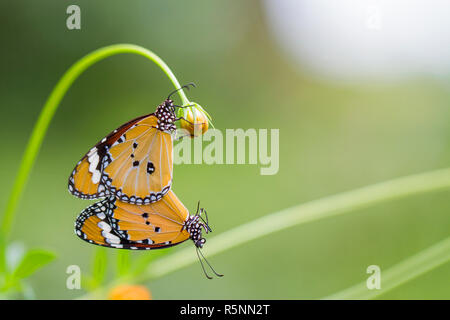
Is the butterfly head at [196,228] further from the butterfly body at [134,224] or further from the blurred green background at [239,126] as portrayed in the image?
the blurred green background at [239,126]

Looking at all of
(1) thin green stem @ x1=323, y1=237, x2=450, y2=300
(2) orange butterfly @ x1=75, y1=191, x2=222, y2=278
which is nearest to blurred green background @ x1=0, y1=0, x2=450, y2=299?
(1) thin green stem @ x1=323, y1=237, x2=450, y2=300

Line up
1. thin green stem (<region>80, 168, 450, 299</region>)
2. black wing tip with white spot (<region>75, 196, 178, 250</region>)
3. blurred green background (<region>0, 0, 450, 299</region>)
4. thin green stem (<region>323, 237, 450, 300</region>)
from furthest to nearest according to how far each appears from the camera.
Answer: blurred green background (<region>0, 0, 450, 299</region>), thin green stem (<region>323, 237, 450, 300</region>), thin green stem (<region>80, 168, 450, 299</region>), black wing tip with white spot (<region>75, 196, 178, 250</region>)

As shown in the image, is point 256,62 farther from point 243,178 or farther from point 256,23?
point 243,178

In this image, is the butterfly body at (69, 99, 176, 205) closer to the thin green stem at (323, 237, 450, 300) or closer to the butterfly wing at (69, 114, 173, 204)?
the butterfly wing at (69, 114, 173, 204)

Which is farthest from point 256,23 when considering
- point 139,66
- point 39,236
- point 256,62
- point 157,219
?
point 157,219

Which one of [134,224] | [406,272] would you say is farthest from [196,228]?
[406,272]

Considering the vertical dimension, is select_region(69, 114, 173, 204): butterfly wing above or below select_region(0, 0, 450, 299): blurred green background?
below

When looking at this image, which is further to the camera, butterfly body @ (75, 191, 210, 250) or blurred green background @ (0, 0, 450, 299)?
blurred green background @ (0, 0, 450, 299)
